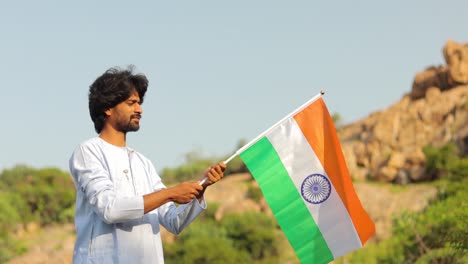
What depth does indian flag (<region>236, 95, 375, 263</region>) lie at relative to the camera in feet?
14.2

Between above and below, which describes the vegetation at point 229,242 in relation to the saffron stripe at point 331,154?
above

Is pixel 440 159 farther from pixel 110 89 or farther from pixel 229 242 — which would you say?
pixel 110 89

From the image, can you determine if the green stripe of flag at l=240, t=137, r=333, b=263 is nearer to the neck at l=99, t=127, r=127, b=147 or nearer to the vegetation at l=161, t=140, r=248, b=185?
the neck at l=99, t=127, r=127, b=147

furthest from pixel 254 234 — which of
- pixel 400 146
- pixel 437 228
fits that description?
pixel 437 228

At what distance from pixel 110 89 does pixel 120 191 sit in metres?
0.42

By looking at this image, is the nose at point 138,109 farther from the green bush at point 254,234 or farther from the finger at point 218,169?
the green bush at point 254,234

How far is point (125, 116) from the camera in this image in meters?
3.61

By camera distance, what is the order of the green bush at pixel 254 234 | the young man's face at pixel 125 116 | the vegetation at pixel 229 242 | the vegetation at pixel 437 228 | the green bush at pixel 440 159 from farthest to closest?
the green bush at pixel 440 159, the green bush at pixel 254 234, the vegetation at pixel 229 242, the vegetation at pixel 437 228, the young man's face at pixel 125 116

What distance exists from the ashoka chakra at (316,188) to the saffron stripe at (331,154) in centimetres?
4

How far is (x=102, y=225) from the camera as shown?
344 centimetres

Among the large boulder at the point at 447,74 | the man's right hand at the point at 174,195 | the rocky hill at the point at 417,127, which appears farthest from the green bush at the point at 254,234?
the man's right hand at the point at 174,195

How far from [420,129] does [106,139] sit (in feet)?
169

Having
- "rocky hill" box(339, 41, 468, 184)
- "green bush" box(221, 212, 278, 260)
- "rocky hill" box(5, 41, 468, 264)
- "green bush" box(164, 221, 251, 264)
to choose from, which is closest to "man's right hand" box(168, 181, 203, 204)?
"green bush" box(164, 221, 251, 264)

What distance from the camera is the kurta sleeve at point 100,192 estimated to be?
10.9ft
